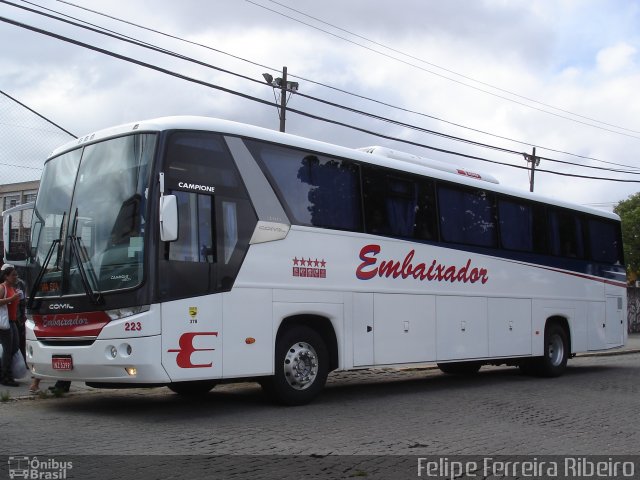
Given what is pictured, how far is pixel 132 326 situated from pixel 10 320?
3.69 metres

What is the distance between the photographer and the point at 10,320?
10602 millimetres

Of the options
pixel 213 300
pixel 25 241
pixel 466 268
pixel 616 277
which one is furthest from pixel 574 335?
pixel 25 241

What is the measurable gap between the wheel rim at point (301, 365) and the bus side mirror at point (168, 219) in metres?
2.50

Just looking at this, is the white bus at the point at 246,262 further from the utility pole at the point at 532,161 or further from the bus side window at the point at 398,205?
the utility pole at the point at 532,161

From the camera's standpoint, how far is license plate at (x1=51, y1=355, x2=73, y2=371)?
27.5 feet

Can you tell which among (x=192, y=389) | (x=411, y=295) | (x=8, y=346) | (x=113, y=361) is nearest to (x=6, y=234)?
(x=8, y=346)

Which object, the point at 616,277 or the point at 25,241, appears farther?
the point at 616,277

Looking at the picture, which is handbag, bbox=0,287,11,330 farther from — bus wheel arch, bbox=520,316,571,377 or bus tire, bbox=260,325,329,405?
bus wheel arch, bbox=520,316,571,377

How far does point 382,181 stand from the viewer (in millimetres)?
11258

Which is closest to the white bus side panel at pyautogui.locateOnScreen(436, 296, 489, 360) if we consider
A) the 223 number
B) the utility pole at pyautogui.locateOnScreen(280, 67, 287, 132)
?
the 223 number

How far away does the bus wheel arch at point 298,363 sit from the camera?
929cm

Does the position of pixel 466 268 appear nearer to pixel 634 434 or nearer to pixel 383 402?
pixel 383 402

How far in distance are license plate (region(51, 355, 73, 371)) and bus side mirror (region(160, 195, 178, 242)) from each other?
1944 millimetres

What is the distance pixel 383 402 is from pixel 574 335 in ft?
22.9
